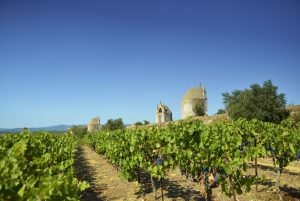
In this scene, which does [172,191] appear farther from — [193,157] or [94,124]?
[94,124]

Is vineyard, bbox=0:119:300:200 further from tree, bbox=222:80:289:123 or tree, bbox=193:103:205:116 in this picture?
tree, bbox=193:103:205:116

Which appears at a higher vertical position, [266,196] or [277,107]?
[277,107]

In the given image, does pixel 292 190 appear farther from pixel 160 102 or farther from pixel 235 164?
pixel 160 102

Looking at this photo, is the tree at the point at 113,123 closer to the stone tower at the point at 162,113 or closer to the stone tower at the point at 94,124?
the stone tower at the point at 162,113

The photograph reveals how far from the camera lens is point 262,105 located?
38469 mm

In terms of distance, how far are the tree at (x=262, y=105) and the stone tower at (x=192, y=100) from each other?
1471 inches

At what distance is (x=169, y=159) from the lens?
34.0 feet

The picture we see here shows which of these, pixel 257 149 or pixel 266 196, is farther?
pixel 266 196

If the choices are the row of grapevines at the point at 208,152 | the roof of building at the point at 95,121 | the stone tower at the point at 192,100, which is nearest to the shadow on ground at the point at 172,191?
the row of grapevines at the point at 208,152

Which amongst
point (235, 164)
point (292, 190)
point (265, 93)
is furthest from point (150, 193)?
point (265, 93)

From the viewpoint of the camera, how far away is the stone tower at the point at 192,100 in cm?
7962

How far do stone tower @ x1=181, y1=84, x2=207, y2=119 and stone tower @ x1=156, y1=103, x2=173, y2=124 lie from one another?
5.39 metres

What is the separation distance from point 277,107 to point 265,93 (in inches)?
108

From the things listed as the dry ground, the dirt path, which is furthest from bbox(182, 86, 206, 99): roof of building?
the dry ground
